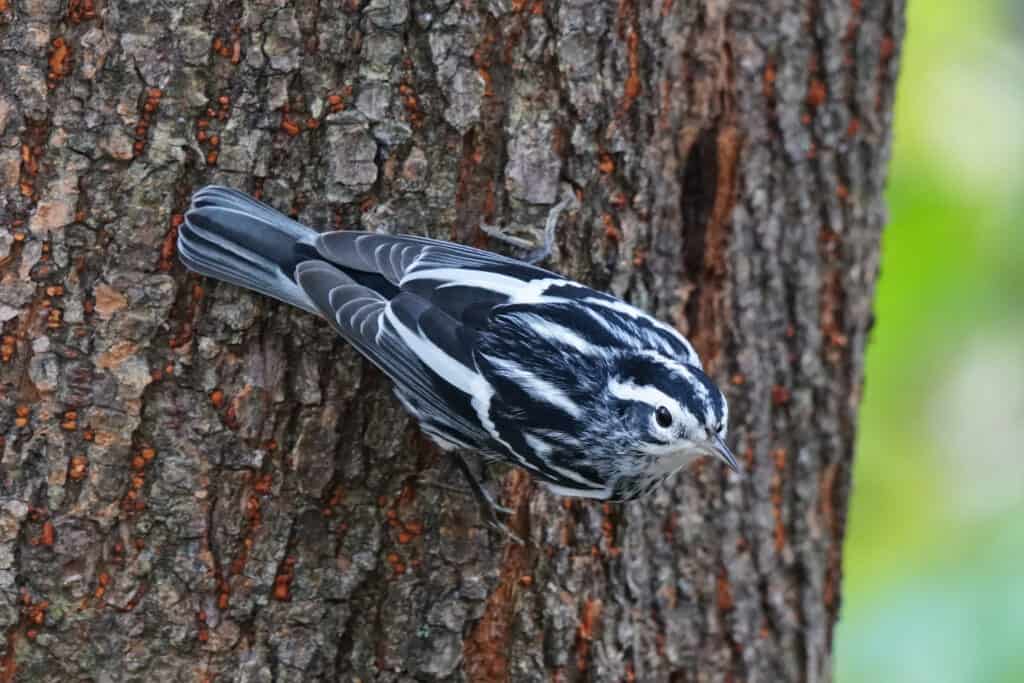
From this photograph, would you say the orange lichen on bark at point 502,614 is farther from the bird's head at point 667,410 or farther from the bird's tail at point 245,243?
the bird's tail at point 245,243

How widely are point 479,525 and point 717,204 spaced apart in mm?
1155

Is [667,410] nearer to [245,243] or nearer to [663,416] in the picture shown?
[663,416]

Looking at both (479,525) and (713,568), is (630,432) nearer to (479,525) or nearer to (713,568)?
(479,525)

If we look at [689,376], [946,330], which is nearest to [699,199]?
[689,376]

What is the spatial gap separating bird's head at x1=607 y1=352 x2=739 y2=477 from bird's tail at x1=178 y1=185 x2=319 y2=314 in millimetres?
776

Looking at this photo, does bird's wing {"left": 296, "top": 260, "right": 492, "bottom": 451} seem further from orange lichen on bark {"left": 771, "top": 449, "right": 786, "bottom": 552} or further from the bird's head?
orange lichen on bark {"left": 771, "top": 449, "right": 786, "bottom": 552}

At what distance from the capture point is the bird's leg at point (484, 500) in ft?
10.3

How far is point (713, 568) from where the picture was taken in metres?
3.66

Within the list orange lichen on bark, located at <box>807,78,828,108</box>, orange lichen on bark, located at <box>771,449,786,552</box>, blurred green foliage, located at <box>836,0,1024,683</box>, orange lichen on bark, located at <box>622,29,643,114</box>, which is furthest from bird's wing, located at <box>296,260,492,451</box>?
blurred green foliage, located at <box>836,0,1024,683</box>

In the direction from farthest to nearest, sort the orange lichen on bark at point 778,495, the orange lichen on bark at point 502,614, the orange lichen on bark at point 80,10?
the orange lichen on bark at point 778,495
the orange lichen on bark at point 502,614
the orange lichen on bark at point 80,10

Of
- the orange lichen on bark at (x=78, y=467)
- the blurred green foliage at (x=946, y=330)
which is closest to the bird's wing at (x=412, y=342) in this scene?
the orange lichen on bark at (x=78, y=467)

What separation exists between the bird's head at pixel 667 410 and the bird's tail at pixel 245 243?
2.55ft

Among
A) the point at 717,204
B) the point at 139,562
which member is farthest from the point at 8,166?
the point at 717,204

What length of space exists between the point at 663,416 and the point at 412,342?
2.03 feet
